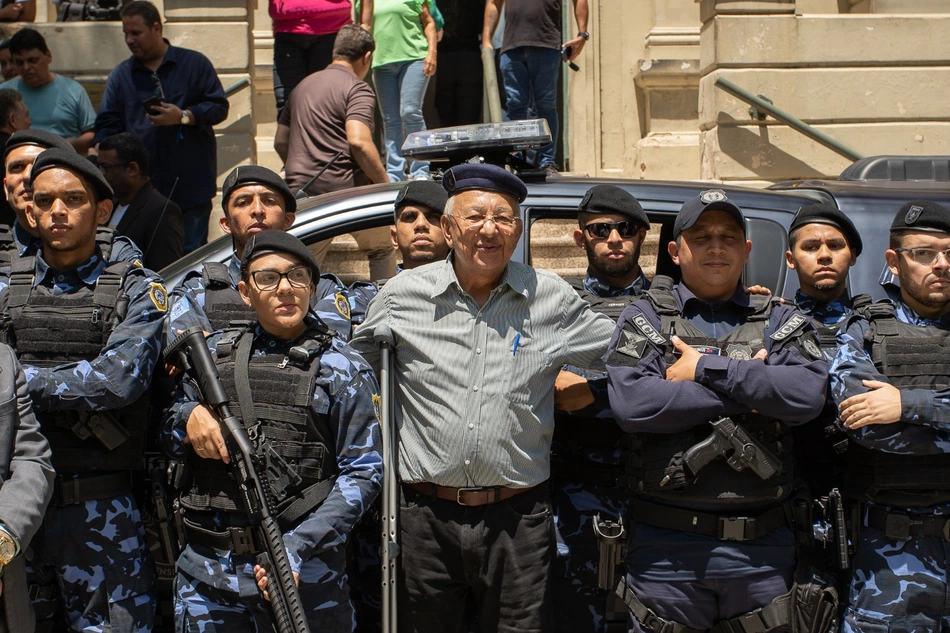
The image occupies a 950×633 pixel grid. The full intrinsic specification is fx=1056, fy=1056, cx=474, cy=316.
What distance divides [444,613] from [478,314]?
3.30ft

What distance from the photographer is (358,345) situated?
364 cm

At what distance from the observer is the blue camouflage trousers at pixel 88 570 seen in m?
3.58

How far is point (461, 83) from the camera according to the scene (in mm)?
10688

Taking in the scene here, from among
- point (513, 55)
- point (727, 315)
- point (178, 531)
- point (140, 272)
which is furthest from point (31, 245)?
point (513, 55)

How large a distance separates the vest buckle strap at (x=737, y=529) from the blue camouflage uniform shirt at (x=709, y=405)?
0.03 m

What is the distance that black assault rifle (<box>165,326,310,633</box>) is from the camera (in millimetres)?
3082

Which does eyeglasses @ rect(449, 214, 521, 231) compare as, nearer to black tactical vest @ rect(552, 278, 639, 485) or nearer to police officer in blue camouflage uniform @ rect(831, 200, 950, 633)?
black tactical vest @ rect(552, 278, 639, 485)

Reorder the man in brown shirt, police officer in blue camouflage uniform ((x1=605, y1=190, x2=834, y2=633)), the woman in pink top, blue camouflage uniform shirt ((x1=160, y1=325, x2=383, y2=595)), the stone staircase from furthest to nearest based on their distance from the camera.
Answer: the woman in pink top < the man in brown shirt < the stone staircase < police officer in blue camouflage uniform ((x1=605, y1=190, x2=834, y2=633)) < blue camouflage uniform shirt ((x1=160, y1=325, x2=383, y2=595))

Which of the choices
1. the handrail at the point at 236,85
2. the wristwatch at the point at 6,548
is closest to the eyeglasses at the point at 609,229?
the wristwatch at the point at 6,548

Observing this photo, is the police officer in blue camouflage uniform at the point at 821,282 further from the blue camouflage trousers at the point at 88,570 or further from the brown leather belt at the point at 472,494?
the blue camouflage trousers at the point at 88,570

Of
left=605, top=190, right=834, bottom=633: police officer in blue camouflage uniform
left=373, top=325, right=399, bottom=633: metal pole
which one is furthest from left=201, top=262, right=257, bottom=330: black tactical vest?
left=605, top=190, right=834, bottom=633: police officer in blue camouflage uniform

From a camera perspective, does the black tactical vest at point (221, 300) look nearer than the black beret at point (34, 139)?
Yes

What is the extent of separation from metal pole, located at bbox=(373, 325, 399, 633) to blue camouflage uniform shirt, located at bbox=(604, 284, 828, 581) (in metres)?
0.74

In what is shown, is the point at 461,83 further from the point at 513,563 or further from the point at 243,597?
the point at 243,597
